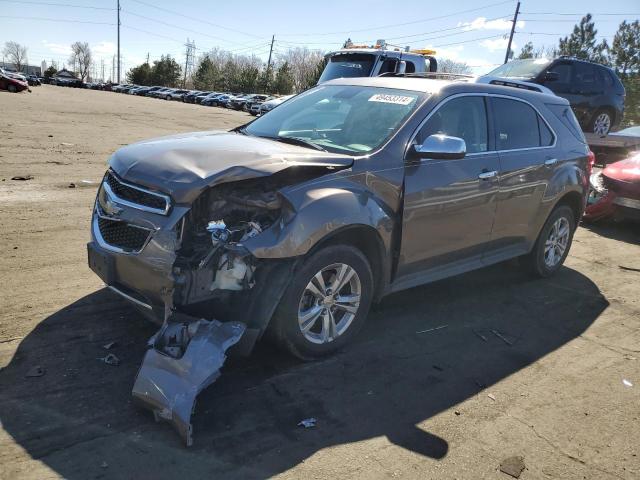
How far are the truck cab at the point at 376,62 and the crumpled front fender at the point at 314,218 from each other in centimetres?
882

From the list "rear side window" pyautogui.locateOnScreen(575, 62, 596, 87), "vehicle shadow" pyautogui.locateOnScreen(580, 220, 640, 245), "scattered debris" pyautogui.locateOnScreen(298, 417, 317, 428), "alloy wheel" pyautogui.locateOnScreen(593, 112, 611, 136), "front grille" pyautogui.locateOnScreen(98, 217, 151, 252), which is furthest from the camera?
"alloy wheel" pyautogui.locateOnScreen(593, 112, 611, 136)

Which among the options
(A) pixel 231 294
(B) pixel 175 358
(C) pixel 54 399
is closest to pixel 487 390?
(A) pixel 231 294

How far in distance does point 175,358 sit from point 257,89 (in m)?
75.4

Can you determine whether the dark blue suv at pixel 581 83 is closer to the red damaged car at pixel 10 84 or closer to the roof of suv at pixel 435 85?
the roof of suv at pixel 435 85

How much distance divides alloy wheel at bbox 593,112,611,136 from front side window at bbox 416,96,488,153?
30.7 feet

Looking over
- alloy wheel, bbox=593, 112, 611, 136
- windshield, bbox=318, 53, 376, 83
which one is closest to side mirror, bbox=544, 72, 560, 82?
alloy wheel, bbox=593, 112, 611, 136

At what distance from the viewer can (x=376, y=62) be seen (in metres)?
12.2

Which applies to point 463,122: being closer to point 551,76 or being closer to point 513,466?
point 513,466

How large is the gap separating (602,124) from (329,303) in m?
11.8

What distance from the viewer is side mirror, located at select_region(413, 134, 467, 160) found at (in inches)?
160

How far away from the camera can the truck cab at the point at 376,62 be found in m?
12.2

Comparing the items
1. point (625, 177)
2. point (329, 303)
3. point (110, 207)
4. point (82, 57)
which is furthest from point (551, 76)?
point (82, 57)

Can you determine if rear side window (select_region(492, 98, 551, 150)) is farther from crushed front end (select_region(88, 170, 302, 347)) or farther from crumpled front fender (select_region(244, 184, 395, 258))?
crushed front end (select_region(88, 170, 302, 347))

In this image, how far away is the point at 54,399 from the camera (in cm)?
318
